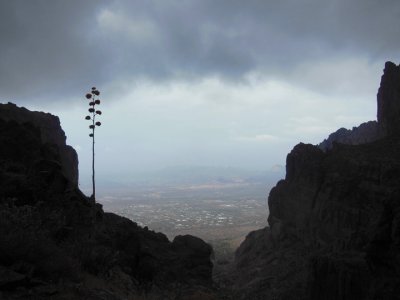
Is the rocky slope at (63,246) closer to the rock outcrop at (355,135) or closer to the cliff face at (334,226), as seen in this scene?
the cliff face at (334,226)

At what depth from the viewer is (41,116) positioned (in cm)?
6756

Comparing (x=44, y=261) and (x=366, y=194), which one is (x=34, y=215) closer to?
(x=44, y=261)

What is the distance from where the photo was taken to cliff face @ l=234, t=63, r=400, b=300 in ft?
69.0

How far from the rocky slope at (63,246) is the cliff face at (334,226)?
8.56 m

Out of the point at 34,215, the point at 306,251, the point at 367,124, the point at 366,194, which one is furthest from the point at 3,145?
the point at 367,124

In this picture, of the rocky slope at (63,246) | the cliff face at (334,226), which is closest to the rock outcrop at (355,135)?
the cliff face at (334,226)

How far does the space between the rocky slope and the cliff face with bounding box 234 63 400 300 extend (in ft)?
28.1

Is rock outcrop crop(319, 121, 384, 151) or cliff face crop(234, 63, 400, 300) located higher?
rock outcrop crop(319, 121, 384, 151)

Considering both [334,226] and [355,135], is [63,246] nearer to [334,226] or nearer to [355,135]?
[334,226]

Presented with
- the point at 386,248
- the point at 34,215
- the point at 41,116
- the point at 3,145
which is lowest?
the point at 386,248

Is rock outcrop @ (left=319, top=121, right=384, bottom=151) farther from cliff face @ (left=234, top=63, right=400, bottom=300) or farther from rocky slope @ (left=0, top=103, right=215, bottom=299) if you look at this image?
rocky slope @ (left=0, top=103, right=215, bottom=299)

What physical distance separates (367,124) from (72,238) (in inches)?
4415

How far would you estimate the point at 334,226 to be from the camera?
60.4 metres

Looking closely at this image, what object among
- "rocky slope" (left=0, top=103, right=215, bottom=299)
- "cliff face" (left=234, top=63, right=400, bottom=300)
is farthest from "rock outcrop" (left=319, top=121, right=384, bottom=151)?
"rocky slope" (left=0, top=103, right=215, bottom=299)
